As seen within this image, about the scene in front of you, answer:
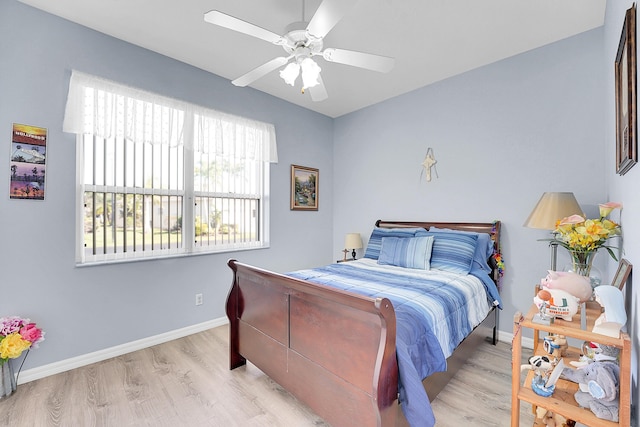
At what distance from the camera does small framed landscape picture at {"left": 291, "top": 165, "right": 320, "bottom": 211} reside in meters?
4.13

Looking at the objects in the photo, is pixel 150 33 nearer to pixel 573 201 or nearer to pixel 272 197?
pixel 272 197

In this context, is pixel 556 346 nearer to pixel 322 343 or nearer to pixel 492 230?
pixel 322 343

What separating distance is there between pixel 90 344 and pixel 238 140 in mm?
2438

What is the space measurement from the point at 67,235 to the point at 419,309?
2774 mm

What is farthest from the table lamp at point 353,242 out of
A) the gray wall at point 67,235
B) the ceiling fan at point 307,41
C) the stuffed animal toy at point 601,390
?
the stuffed animal toy at point 601,390

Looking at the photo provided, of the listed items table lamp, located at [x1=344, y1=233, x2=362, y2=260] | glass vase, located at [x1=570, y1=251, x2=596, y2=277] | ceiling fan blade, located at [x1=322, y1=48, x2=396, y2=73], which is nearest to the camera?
glass vase, located at [x1=570, y1=251, x2=596, y2=277]

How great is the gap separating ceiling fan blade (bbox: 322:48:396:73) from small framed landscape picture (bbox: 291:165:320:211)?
2.19 metres

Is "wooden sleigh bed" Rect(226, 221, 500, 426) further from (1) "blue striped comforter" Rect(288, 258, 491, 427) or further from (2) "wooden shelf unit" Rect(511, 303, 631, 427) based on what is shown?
(2) "wooden shelf unit" Rect(511, 303, 631, 427)

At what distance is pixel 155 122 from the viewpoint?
2848 millimetres

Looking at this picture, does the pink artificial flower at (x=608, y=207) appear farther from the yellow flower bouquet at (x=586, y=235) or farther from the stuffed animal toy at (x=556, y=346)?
the stuffed animal toy at (x=556, y=346)

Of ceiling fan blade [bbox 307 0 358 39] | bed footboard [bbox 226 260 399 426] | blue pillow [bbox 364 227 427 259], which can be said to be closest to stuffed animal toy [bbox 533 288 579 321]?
bed footboard [bbox 226 260 399 426]

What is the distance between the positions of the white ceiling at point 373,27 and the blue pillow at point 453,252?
1798 millimetres

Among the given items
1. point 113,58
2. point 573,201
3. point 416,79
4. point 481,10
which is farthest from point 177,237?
point 573,201

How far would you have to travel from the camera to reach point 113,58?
261 centimetres
